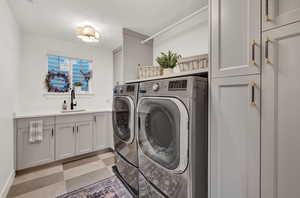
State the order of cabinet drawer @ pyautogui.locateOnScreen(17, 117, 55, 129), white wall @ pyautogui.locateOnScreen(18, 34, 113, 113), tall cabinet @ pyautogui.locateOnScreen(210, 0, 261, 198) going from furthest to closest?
white wall @ pyautogui.locateOnScreen(18, 34, 113, 113), cabinet drawer @ pyautogui.locateOnScreen(17, 117, 55, 129), tall cabinet @ pyautogui.locateOnScreen(210, 0, 261, 198)

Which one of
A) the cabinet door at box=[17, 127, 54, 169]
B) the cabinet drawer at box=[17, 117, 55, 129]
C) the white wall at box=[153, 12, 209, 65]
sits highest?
the white wall at box=[153, 12, 209, 65]

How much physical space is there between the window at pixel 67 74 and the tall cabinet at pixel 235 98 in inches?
121

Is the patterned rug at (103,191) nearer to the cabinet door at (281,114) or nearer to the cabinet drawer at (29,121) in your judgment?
the cabinet drawer at (29,121)

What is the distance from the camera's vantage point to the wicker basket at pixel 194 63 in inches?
46.8

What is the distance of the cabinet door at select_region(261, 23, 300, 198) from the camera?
0.63 metres

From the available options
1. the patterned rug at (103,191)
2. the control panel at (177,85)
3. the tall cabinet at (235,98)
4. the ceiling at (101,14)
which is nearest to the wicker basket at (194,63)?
the tall cabinet at (235,98)

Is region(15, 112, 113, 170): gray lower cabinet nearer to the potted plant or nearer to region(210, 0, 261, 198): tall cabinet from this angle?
the potted plant

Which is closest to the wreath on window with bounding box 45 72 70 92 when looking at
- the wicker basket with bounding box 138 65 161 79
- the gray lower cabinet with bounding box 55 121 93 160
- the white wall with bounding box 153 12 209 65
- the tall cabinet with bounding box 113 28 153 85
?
the gray lower cabinet with bounding box 55 121 93 160

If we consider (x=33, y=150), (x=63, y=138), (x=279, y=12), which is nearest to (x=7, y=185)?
(x=33, y=150)

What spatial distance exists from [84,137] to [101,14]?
2.21 m

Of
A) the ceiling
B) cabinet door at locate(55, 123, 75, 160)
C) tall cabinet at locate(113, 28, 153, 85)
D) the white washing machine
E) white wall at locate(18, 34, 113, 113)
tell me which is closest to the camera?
the white washing machine

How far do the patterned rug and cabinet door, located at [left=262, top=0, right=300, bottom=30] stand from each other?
2032 mm

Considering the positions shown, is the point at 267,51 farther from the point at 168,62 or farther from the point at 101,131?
the point at 101,131

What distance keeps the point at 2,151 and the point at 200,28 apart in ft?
9.40
